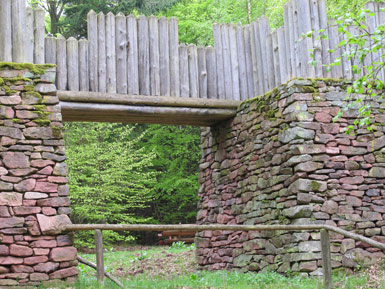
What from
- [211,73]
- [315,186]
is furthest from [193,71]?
[315,186]

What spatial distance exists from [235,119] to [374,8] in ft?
9.97

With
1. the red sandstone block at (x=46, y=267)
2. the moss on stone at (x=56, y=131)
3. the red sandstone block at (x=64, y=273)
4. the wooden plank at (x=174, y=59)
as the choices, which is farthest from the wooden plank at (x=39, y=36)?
the red sandstone block at (x=64, y=273)

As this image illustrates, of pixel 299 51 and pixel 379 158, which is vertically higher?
pixel 299 51

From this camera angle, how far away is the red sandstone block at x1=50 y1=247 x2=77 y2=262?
6926 mm

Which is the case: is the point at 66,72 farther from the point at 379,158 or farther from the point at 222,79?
the point at 379,158

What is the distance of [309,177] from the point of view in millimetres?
7695

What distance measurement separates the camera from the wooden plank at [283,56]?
874 cm

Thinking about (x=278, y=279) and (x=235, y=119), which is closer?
(x=278, y=279)

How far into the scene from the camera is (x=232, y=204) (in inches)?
380

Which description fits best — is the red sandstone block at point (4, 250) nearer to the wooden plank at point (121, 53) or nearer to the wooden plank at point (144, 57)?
the wooden plank at point (121, 53)

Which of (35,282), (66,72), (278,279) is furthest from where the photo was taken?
(66,72)

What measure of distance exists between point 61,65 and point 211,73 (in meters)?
2.69

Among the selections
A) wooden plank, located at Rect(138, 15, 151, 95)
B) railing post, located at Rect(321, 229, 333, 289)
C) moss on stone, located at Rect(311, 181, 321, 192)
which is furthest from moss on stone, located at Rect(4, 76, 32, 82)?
railing post, located at Rect(321, 229, 333, 289)

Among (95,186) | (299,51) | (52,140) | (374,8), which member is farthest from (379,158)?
(95,186)
